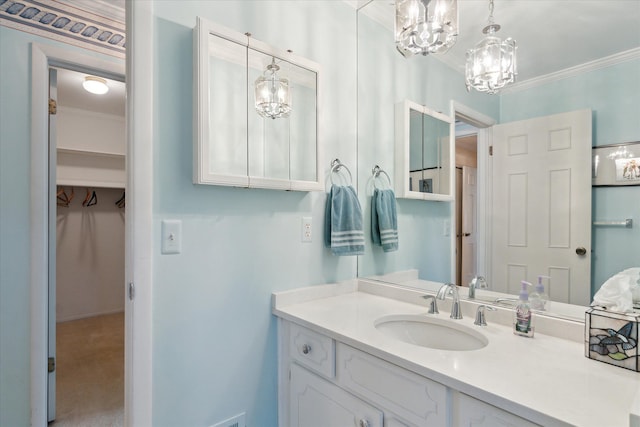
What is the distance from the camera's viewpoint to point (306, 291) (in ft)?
5.05

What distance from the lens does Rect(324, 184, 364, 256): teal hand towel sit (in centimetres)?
159

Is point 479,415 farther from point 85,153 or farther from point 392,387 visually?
point 85,153

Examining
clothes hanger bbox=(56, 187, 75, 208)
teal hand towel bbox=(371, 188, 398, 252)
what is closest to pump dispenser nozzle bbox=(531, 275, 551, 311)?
teal hand towel bbox=(371, 188, 398, 252)

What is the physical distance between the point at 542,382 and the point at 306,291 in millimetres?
974

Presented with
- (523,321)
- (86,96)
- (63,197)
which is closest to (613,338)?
(523,321)

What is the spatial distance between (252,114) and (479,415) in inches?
50.5

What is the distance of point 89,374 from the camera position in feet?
8.04

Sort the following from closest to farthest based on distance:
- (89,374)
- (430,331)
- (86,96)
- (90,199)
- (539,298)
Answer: (539,298) → (430,331) → (89,374) → (86,96) → (90,199)

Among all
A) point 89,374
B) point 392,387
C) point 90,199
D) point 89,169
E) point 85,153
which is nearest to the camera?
point 392,387

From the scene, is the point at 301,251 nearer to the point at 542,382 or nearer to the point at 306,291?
the point at 306,291

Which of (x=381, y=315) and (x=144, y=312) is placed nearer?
(x=144, y=312)

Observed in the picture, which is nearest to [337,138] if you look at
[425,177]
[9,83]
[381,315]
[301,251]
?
[425,177]

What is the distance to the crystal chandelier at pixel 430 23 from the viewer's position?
1174mm

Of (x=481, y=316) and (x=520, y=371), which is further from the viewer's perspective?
(x=481, y=316)
